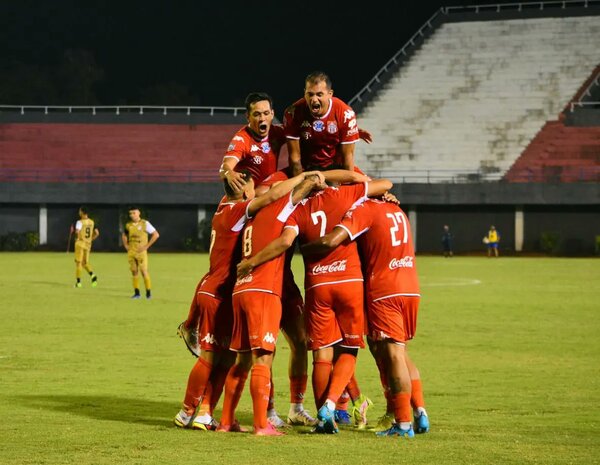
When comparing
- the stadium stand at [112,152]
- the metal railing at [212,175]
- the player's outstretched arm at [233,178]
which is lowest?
the player's outstretched arm at [233,178]

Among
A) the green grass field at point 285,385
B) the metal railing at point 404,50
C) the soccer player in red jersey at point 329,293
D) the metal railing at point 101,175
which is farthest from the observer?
the metal railing at point 404,50

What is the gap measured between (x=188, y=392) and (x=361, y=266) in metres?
1.98

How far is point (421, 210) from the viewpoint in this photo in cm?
6675

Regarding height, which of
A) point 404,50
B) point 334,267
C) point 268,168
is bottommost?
point 334,267

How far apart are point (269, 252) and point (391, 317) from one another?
1.22m

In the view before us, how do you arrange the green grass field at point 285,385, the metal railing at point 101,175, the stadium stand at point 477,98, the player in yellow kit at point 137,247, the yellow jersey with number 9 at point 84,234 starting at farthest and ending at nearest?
the metal railing at point 101,175 → the stadium stand at point 477,98 → the yellow jersey with number 9 at point 84,234 → the player in yellow kit at point 137,247 → the green grass field at point 285,385

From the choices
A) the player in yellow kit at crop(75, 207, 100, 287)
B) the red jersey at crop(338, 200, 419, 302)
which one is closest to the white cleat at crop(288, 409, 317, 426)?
the red jersey at crop(338, 200, 419, 302)

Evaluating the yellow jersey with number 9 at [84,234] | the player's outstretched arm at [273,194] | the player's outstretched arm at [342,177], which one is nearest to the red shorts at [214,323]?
the player's outstretched arm at [273,194]

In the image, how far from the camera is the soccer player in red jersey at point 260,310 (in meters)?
10.3

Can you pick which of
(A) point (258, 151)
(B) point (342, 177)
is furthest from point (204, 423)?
(A) point (258, 151)

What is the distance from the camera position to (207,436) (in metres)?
10.2

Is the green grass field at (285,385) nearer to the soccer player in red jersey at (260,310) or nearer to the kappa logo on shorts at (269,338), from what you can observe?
the soccer player in red jersey at (260,310)

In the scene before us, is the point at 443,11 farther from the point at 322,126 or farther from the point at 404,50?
the point at 322,126

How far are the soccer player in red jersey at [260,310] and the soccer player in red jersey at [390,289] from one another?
0.39 metres
